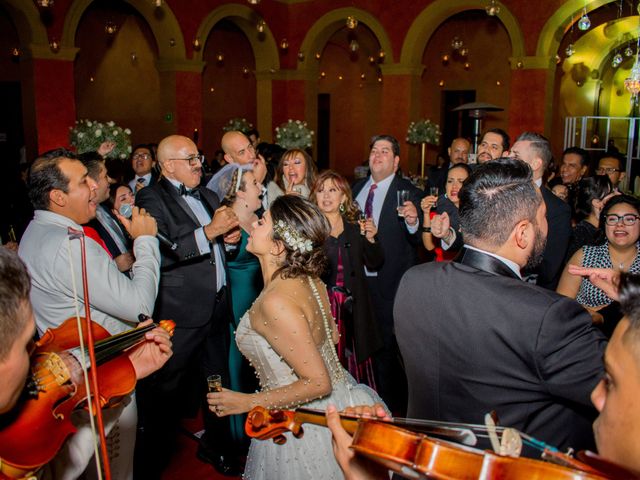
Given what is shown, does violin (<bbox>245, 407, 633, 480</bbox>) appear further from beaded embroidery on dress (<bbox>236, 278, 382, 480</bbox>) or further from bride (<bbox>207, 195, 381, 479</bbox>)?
beaded embroidery on dress (<bbox>236, 278, 382, 480</bbox>)

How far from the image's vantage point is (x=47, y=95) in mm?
8914

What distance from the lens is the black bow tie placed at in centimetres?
336

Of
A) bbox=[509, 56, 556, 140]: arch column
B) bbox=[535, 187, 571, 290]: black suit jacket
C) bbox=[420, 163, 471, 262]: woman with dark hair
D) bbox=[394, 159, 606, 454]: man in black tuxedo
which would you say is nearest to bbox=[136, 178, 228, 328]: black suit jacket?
bbox=[420, 163, 471, 262]: woman with dark hair

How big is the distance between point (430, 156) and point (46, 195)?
1438cm

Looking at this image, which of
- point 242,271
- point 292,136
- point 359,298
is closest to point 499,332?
point 359,298

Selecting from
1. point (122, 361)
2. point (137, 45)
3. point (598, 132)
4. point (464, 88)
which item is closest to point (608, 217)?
point (122, 361)

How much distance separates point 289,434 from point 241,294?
1.57 metres

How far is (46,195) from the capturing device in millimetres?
2293

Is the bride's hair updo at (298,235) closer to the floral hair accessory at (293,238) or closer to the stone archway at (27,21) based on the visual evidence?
the floral hair accessory at (293,238)

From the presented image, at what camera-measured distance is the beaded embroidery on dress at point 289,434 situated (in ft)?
7.34

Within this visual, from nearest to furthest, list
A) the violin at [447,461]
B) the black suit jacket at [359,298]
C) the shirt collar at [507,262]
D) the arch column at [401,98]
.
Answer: the violin at [447,461] → the shirt collar at [507,262] → the black suit jacket at [359,298] → the arch column at [401,98]

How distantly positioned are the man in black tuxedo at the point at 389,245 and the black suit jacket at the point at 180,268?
1.33m

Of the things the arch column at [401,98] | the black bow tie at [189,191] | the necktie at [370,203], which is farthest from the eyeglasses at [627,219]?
the arch column at [401,98]

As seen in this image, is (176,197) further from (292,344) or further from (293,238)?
(292,344)
